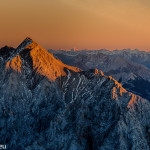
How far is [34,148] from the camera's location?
70.9 meters

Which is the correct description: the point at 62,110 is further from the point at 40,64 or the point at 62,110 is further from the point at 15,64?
the point at 15,64

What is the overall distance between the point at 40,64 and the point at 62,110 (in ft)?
119

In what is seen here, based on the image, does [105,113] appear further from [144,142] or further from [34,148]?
[34,148]

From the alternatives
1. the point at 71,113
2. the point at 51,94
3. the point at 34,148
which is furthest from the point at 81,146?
the point at 51,94

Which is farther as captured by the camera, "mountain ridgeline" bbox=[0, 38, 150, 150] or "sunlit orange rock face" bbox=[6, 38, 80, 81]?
"sunlit orange rock face" bbox=[6, 38, 80, 81]

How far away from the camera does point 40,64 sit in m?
103

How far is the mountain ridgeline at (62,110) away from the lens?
70688 mm

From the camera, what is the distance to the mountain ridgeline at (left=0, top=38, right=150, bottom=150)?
70688 millimetres

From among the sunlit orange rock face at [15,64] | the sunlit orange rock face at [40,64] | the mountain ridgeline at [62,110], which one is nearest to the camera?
the mountain ridgeline at [62,110]

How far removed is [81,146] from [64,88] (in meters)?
39.1

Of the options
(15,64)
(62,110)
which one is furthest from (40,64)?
(62,110)

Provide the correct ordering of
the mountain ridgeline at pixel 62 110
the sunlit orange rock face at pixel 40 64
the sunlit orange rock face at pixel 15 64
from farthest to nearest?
the sunlit orange rock face at pixel 40 64, the sunlit orange rock face at pixel 15 64, the mountain ridgeline at pixel 62 110

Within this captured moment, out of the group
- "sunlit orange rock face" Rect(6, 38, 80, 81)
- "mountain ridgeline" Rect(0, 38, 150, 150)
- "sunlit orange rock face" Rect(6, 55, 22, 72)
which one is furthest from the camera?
"sunlit orange rock face" Rect(6, 38, 80, 81)

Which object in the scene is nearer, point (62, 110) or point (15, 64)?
point (62, 110)
